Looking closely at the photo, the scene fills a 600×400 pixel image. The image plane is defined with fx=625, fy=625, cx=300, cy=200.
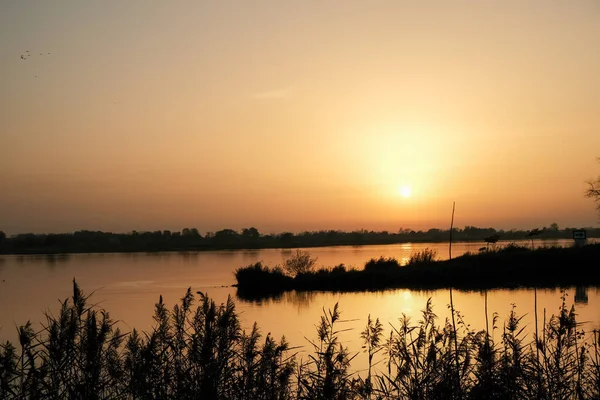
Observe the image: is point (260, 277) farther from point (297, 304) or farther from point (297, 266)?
point (297, 304)

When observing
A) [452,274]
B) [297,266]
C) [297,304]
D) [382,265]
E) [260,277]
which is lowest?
[297,304]

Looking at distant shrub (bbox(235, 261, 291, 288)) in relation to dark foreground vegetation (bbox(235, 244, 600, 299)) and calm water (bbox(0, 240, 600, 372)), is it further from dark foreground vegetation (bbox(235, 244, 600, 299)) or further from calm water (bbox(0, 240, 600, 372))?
calm water (bbox(0, 240, 600, 372))

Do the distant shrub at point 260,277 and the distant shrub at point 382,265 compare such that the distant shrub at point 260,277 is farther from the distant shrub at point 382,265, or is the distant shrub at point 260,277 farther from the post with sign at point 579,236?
the post with sign at point 579,236

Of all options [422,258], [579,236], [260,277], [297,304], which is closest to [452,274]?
[422,258]

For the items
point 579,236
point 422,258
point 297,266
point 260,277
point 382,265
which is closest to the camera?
point 260,277

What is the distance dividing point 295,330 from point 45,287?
92.9 ft

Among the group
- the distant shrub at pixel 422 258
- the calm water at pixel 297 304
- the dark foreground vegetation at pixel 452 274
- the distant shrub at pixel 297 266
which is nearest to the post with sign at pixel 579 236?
the dark foreground vegetation at pixel 452 274

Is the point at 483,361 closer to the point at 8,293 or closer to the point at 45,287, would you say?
the point at 8,293

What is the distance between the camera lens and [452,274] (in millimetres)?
41906

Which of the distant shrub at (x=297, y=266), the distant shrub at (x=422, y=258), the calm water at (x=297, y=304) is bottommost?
the calm water at (x=297, y=304)

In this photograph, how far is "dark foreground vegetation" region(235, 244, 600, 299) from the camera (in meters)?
41.0

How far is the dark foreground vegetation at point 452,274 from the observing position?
41.0 metres

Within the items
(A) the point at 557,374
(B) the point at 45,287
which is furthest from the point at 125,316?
(A) the point at 557,374

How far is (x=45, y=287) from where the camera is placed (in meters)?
44.5
